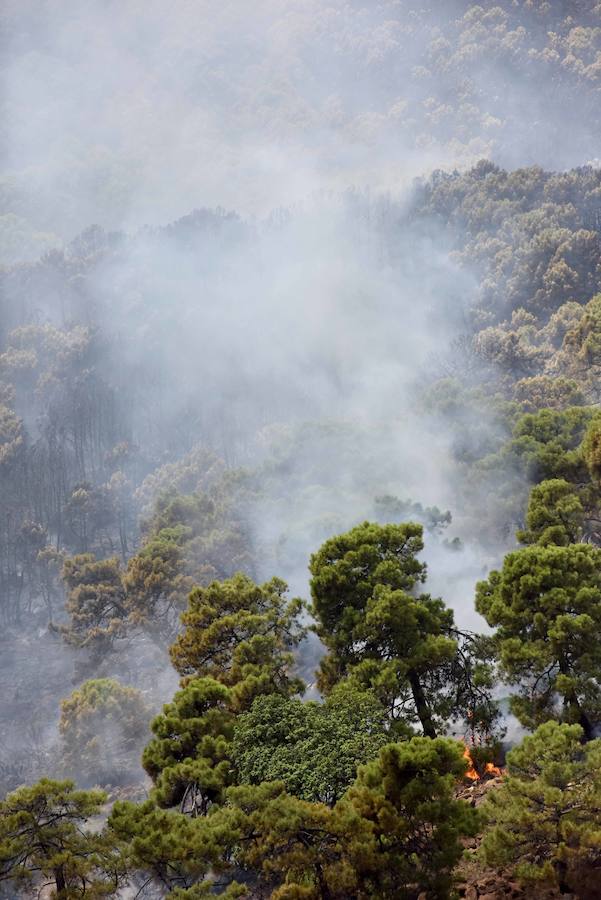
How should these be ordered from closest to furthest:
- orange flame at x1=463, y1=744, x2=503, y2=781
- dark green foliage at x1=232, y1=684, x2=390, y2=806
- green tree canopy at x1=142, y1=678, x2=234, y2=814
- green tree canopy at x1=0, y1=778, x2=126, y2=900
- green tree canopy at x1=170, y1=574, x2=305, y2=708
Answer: green tree canopy at x1=0, y1=778, x2=126, y2=900 → dark green foliage at x1=232, y1=684, x2=390, y2=806 → green tree canopy at x1=142, y1=678, x2=234, y2=814 → orange flame at x1=463, y1=744, x2=503, y2=781 → green tree canopy at x1=170, y1=574, x2=305, y2=708

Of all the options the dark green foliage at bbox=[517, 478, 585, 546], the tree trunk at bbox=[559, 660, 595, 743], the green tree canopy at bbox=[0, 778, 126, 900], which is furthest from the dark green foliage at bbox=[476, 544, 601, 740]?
the green tree canopy at bbox=[0, 778, 126, 900]

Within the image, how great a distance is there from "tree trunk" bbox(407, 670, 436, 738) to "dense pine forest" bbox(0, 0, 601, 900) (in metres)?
0.14

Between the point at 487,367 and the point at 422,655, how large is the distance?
191 ft

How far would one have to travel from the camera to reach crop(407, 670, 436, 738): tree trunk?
2438 centimetres

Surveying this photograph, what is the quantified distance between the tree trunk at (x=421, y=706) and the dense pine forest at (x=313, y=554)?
5.5 inches

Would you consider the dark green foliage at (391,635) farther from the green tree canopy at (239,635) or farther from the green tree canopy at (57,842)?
the green tree canopy at (57,842)

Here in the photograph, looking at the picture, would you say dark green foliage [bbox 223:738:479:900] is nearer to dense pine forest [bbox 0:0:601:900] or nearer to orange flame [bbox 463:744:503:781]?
dense pine forest [bbox 0:0:601:900]

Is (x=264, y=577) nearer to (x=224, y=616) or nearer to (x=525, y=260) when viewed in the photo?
(x=224, y=616)

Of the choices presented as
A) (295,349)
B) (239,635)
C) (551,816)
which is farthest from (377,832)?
(295,349)

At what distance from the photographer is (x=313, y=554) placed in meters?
25.8

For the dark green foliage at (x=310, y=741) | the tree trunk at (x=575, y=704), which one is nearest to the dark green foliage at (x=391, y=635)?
the dark green foliage at (x=310, y=741)

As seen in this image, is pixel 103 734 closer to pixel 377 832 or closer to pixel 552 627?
pixel 552 627

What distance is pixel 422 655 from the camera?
2408 cm

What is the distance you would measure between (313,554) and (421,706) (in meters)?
5.23
